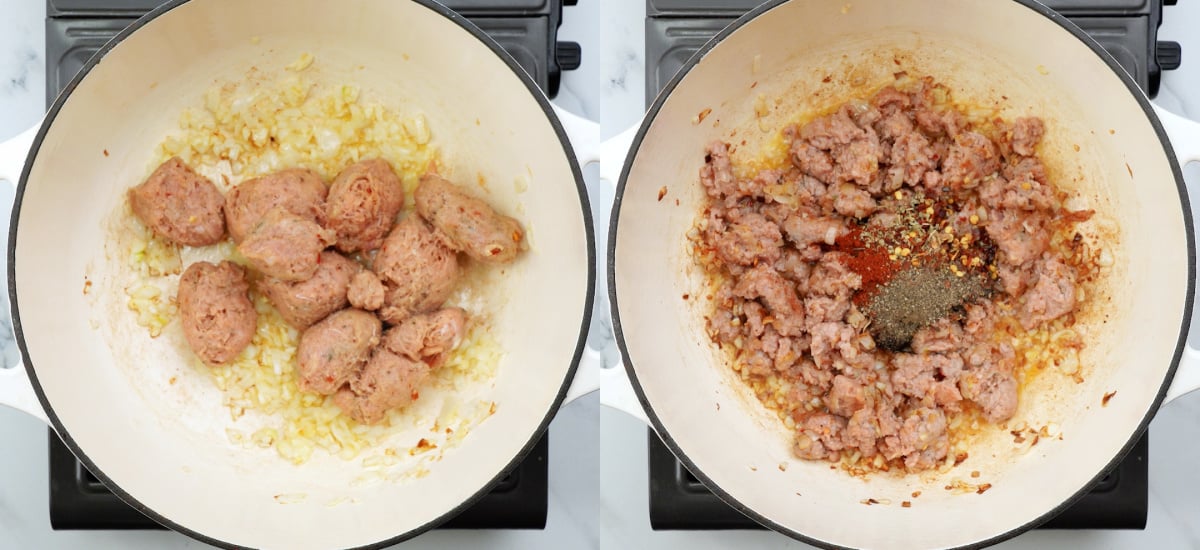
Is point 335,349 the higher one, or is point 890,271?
point 890,271

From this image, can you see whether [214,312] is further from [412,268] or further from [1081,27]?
[1081,27]

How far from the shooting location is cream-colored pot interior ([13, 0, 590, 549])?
4.89 feet

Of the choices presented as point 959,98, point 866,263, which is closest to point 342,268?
point 866,263

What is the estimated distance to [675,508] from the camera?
164 centimetres

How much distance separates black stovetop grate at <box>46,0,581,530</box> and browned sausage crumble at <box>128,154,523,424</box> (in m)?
0.24

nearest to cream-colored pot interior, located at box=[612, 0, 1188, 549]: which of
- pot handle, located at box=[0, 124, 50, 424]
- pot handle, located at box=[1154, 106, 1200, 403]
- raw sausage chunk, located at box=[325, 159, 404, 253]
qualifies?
pot handle, located at box=[1154, 106, 1200, 403]

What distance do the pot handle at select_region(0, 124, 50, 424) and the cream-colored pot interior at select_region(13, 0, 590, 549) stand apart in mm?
25

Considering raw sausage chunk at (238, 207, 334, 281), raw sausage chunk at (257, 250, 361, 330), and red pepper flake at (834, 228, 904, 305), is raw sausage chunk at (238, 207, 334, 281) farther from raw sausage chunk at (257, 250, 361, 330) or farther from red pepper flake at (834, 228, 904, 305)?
red pepper flake at (834, 228, 904, 305)

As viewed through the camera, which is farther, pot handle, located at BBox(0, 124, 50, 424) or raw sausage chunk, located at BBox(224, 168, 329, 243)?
raw sausage chunk, located at BBox(224, 168, 329, 243)

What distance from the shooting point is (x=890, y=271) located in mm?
1650

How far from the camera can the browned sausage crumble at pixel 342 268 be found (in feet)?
5.24

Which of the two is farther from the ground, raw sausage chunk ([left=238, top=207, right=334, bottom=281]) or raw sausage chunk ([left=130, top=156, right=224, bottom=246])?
raw sausage chunk ([left=130, top=156, right=224, bottom=246])

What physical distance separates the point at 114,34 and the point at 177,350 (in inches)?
22.4

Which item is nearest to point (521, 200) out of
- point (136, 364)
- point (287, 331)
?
point (287, 331)
